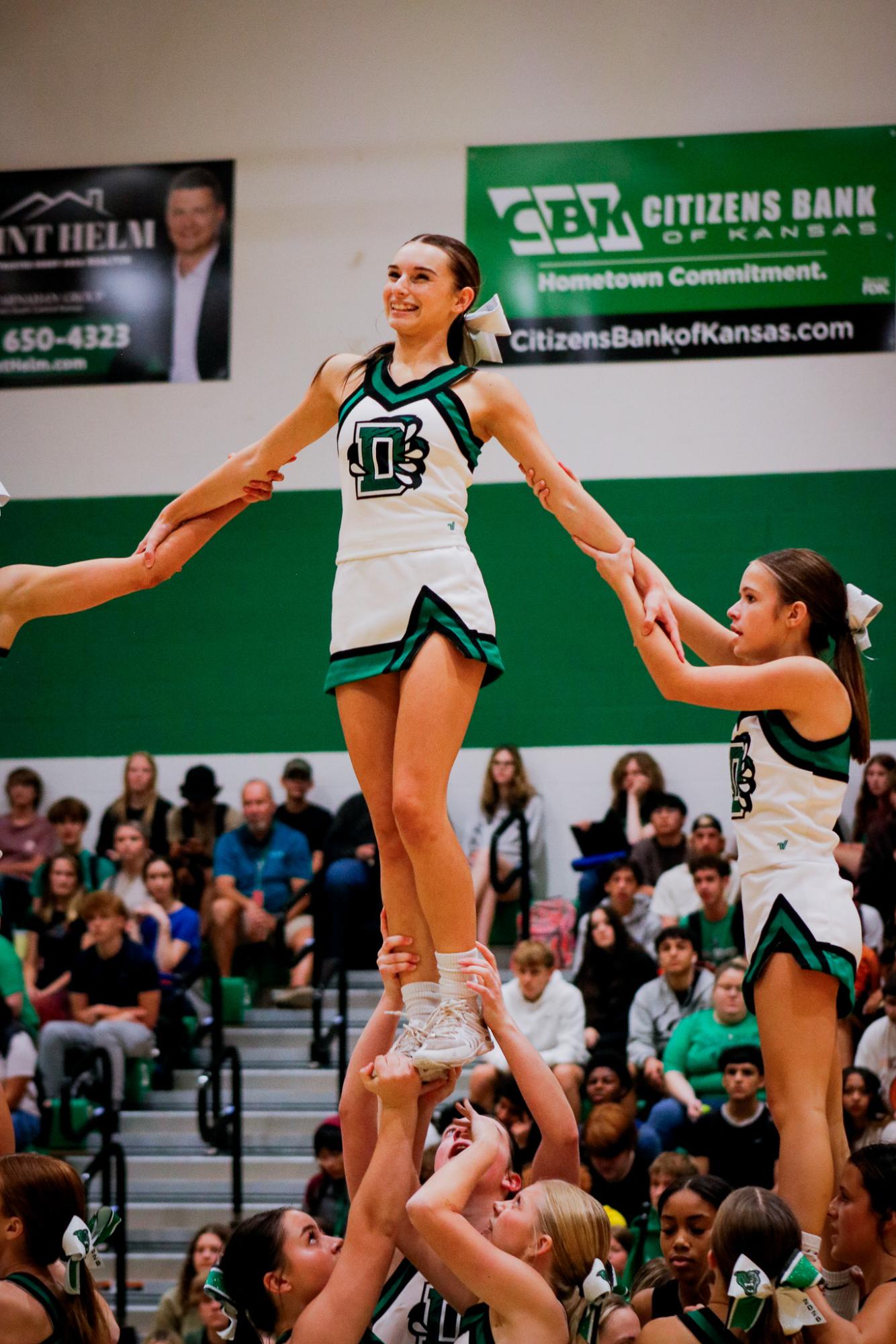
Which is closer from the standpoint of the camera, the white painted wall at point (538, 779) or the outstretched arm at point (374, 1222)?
the outstretched arm at point (374, 1222)

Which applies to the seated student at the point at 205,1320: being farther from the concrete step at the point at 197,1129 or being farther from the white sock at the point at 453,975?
the white sock at the point at 453,975

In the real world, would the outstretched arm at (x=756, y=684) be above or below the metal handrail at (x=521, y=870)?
above

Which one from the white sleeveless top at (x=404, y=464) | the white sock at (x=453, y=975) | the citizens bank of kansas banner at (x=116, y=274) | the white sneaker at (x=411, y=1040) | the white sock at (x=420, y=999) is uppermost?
the citizens bank of kansas banner at (x=116, y=274)

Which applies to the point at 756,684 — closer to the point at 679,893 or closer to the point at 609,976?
the point at 609,976

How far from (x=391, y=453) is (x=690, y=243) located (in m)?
7.80

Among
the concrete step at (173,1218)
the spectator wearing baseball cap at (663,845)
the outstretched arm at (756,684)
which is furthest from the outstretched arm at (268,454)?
the spectator wearing baseball cap at (663,845)

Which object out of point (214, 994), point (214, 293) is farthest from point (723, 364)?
point (214, 994)

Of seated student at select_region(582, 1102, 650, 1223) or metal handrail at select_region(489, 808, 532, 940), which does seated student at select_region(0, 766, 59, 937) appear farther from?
seated student at select_region(582, 1102, 650, 1223)

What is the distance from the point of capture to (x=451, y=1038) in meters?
3.91

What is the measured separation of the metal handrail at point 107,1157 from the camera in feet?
25.4

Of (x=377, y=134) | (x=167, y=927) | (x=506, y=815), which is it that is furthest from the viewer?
(x=377, y=134)

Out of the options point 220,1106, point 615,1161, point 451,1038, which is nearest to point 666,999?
point 615,1161

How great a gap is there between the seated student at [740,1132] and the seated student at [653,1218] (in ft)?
1.34

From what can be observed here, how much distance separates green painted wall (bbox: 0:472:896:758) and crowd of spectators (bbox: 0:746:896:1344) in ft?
1.54
